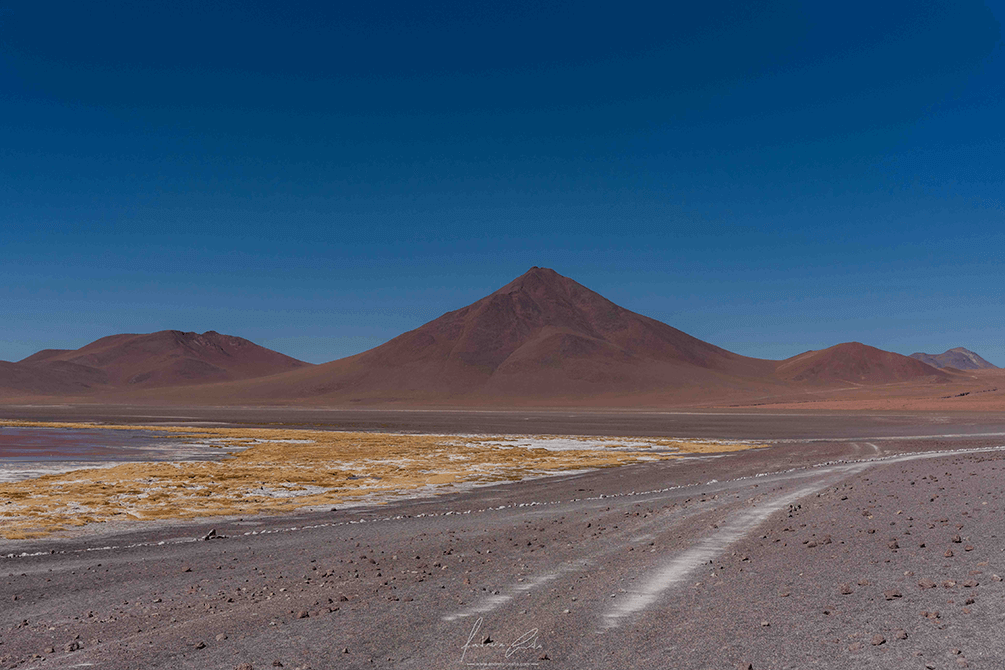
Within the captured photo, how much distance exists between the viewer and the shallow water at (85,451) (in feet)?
103

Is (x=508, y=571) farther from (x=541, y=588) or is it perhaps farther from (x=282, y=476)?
(x=282, y=476)

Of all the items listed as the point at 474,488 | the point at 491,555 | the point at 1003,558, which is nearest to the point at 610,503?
the point at 474,488

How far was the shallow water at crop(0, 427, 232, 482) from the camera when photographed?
103 ft

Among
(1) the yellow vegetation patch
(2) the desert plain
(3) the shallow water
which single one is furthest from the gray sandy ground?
(3) the shallow water

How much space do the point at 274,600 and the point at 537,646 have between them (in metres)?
3.88

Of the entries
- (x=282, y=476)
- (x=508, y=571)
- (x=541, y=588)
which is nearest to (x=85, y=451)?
(x=282, y=476)

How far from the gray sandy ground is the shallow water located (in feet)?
57.8

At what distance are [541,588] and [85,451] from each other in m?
38.1

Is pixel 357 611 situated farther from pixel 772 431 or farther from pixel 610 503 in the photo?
pixel 772 431

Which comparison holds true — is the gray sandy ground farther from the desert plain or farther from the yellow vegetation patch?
the yellow vegetation patch

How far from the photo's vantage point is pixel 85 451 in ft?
133

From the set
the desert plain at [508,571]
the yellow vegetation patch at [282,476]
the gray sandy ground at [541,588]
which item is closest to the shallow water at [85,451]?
the yellow vegetation patch at [282,476]

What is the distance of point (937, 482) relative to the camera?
66.1 feet

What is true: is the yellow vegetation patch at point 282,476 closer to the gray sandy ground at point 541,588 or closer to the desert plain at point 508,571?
the desert plain at point 508,571
